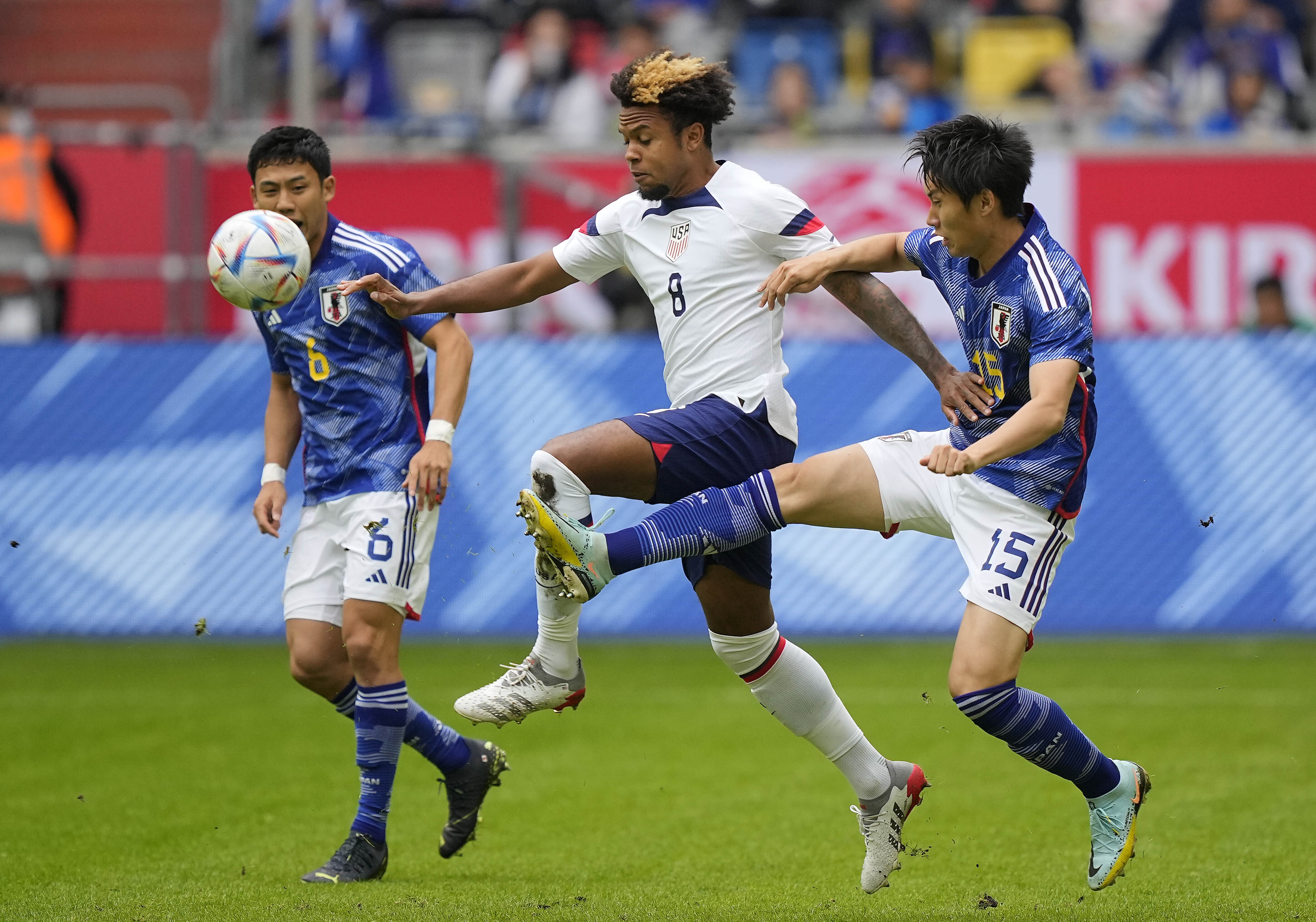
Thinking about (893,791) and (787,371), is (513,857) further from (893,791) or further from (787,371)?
(787,371)

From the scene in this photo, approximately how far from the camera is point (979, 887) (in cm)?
573

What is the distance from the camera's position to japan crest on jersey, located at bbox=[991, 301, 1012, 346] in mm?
4961

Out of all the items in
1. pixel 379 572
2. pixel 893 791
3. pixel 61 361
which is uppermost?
pixel 379 572

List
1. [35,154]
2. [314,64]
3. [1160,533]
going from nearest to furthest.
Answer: [1160,533] → [35,154] → [314,64]

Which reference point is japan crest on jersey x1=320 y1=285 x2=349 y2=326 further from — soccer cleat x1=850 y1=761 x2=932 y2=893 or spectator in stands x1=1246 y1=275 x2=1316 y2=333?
spectator in stands x1=1246 y1=275 x2=1316 y2=333

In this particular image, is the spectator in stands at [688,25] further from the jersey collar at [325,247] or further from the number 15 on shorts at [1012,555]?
the number 15 on shorts at [1012,555]

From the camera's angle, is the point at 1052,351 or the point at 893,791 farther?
the point at 893,791

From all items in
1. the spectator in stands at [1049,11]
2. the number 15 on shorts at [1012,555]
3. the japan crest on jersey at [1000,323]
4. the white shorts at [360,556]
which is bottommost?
the white shorts at [360,556]

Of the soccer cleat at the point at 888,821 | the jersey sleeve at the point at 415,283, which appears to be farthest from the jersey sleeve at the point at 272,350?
the soccer cleat at the point at 888,821

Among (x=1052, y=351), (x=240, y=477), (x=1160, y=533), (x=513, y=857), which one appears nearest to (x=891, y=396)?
(x=1160, y=533)

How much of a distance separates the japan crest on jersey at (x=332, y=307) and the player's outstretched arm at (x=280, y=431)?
387 millimetres

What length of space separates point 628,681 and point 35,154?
6.42 m

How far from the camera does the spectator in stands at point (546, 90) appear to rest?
47.0 ft

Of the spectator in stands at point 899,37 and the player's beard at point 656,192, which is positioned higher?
the player's beard at point 656,192
